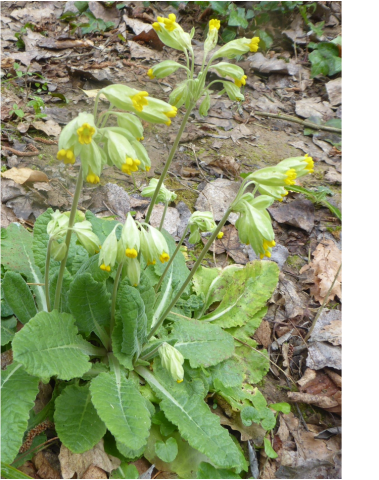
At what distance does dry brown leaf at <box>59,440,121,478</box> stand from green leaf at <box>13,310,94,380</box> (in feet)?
1.52

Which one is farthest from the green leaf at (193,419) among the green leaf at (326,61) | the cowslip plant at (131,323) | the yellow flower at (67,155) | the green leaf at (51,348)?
the green leaf at (326,61)

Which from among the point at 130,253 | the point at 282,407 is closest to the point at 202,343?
the point at 282,407

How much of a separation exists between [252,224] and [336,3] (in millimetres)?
8802

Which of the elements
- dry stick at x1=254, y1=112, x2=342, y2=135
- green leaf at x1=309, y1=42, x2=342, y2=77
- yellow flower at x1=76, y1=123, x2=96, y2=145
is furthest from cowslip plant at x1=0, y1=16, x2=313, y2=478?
green leaf at x1=309, y1=42, x2=342, y2=77

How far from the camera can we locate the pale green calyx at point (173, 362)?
2.58 meters

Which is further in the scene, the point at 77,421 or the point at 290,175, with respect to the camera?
the point at 77,421

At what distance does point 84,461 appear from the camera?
2.40 metres

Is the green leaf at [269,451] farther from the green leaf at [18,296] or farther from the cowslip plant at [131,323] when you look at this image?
the green leaf at [18,296]

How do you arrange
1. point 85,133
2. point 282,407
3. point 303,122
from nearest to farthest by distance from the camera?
point 85,133 < point 282,407 < point 303,122

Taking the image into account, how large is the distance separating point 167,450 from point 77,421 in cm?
56

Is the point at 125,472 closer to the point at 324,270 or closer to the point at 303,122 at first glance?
the point at 324,270

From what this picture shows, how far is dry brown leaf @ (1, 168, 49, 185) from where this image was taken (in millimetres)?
4230
